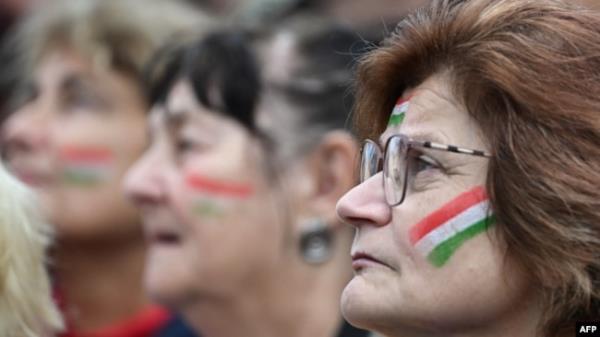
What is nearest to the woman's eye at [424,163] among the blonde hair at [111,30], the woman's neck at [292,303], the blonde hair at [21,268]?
the blonde hair at [21,268]

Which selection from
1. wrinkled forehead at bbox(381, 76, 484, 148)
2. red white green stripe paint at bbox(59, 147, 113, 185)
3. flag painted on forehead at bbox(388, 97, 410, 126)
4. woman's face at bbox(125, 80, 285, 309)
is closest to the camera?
wrinkled forehead at bbox(381, 76, 484, 148)

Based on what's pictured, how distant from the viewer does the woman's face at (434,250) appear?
2305 mm

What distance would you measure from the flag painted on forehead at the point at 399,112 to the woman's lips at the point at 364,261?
0.27 meters

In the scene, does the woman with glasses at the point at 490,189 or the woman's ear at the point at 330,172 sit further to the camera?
the woman's ear at the point at 330,172

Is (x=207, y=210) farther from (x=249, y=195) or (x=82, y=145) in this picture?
(x=82, y=145)

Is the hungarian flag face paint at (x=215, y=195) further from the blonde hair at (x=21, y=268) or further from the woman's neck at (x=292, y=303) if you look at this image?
the blonde hair at (x=21, y=268)

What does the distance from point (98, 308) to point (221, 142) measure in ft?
3.83

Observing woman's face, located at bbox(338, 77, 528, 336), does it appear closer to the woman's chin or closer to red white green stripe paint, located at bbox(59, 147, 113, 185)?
the woman's chin

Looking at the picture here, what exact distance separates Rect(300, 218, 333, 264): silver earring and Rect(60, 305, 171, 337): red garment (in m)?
0.93

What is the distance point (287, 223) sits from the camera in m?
3.92

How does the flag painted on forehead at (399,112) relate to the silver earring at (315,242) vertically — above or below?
above

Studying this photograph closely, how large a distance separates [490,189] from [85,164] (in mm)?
2589

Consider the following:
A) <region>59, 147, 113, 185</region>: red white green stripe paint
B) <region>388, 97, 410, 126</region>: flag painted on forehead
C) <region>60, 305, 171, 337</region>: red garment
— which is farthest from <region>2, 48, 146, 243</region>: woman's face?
<region>388, 97, 410, 126</region>: flag painted on forehead

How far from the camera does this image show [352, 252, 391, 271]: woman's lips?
7.87ft
